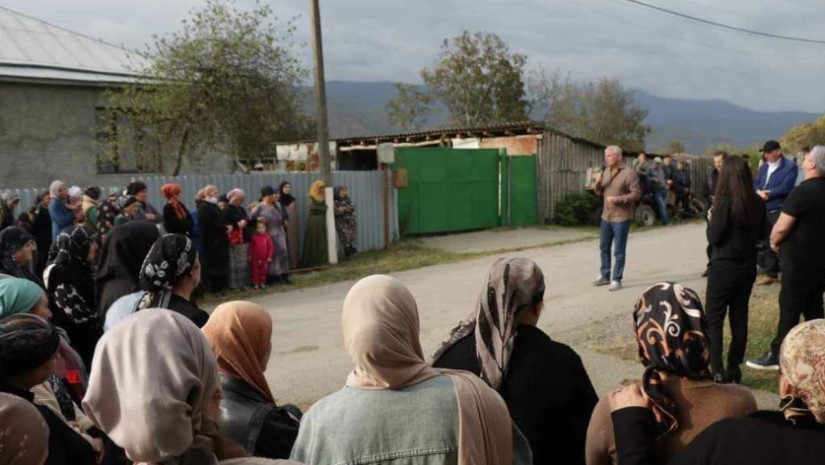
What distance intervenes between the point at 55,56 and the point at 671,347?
22.2 m

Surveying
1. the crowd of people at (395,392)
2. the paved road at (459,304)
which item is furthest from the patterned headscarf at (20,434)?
the paved road at (459,304)

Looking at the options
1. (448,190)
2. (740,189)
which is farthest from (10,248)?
(448,190)

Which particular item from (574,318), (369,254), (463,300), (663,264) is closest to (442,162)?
(369,254)

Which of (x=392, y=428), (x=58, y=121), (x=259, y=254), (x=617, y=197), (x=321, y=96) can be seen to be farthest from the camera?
(x=58, y=121)

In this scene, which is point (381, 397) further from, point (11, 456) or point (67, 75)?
→ point (67, 75)

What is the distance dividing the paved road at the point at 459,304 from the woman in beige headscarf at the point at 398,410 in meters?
3.85

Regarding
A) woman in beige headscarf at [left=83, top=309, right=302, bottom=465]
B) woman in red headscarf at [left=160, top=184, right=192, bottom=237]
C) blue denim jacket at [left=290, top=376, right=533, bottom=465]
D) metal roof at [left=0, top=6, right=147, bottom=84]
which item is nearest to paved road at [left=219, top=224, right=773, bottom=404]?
woman in red headscarf at [left=160, top=184, right=192, bottom=237]

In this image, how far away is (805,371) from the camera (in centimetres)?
193

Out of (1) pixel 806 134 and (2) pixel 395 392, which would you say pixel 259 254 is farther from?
(1) pixel 806 134

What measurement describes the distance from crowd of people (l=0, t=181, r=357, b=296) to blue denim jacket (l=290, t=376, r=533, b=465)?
22.0 ft

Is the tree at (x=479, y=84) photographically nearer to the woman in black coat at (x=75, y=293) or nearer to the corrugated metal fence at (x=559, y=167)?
the corrugated metal fence at (x=559, y=167)

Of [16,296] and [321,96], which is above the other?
[321,96]

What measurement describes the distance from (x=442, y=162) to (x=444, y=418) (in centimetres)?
1614

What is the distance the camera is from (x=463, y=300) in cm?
1000
